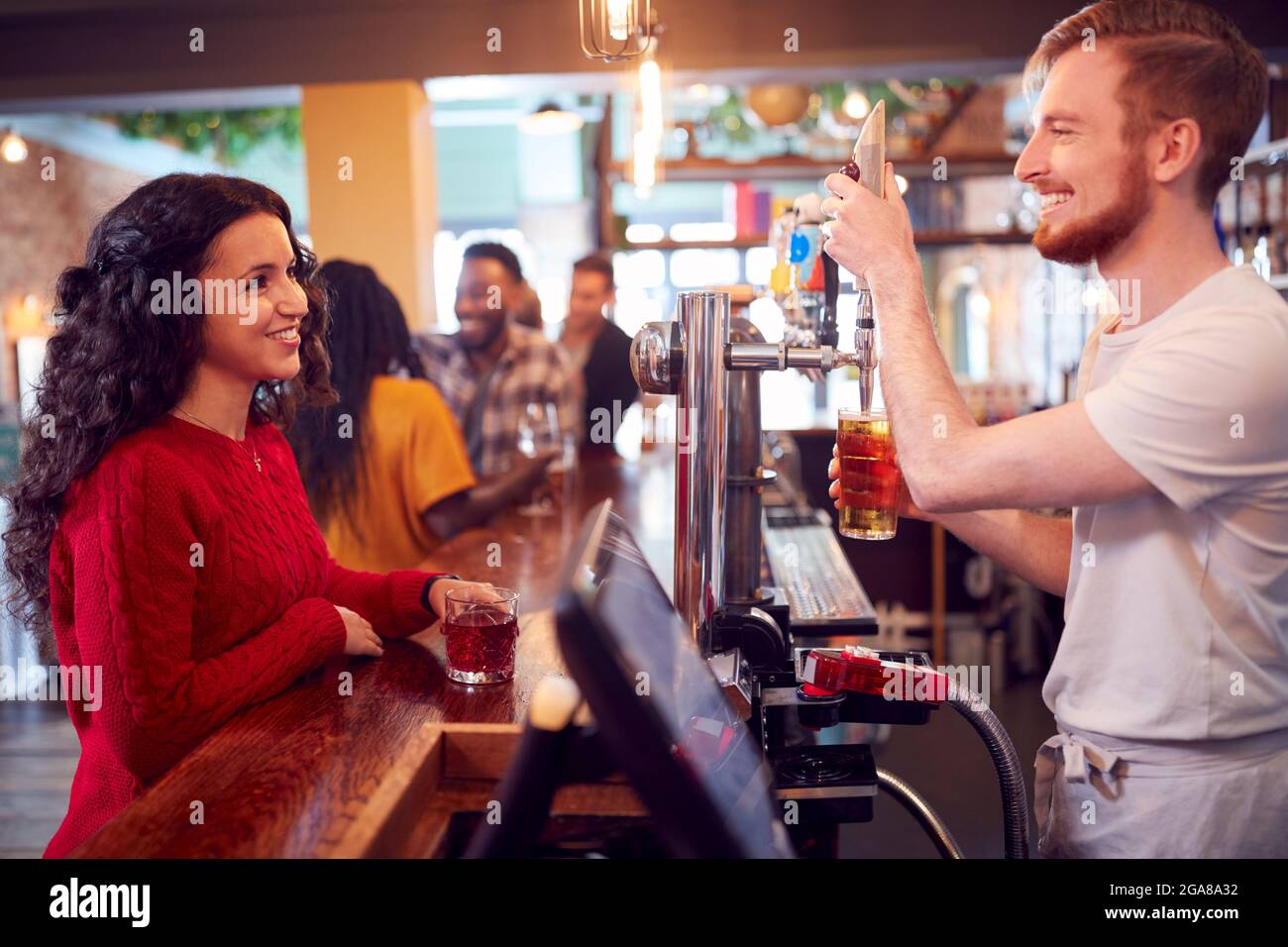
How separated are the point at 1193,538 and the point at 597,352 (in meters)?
4.06

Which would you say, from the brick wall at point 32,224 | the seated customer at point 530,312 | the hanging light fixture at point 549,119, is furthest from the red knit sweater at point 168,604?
the brick wall at point 32,224

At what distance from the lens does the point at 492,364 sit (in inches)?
155

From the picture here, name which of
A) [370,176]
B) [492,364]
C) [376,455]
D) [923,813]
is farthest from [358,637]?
[370,176]

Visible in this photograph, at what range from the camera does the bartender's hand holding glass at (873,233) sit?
1.21 meters

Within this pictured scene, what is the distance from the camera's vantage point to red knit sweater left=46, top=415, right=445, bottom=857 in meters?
1.21

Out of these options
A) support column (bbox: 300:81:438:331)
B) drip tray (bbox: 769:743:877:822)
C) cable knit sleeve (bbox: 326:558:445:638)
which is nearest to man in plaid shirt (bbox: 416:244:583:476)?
support column (bbox: 300:81:438:331)

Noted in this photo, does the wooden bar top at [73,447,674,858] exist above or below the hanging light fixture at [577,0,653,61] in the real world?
below

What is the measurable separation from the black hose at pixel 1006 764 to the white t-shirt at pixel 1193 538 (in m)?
0.10

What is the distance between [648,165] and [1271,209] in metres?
2.79

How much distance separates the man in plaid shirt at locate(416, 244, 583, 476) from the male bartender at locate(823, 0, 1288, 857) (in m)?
2.50

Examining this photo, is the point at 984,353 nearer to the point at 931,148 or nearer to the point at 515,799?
the point at 931,148

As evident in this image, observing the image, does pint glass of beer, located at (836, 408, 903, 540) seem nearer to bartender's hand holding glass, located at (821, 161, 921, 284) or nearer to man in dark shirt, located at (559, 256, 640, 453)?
bartender's hand holding glass, located at (821, 161, 921, 284)

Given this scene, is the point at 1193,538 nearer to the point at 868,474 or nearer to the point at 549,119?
the point at 868,474

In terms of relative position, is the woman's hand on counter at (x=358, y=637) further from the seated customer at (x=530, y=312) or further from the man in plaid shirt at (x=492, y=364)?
the seated customer at (x=530, y=312)
